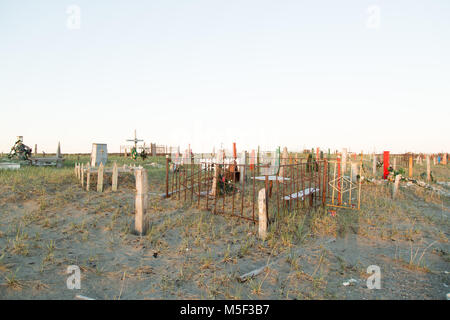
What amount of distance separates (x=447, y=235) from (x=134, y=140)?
33021 mm

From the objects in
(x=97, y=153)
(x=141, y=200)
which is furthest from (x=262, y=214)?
(x=97, y=153)

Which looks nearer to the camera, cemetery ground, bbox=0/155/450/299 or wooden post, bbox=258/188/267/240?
cemetery ground, bbox=0/155/450/299

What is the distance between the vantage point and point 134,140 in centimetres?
3444

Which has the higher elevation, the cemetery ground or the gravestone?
the gravestone

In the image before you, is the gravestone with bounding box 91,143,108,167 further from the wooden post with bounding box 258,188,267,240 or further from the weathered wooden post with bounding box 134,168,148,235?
the wooden post with bounding box 258,188,267,240

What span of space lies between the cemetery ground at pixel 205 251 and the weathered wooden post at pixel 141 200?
0.27m

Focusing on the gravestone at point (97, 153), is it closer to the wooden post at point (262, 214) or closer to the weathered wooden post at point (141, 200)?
the weathered wooden post at point (141, 200)

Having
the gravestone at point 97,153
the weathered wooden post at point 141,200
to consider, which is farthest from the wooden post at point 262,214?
the gravestone at point 97,153

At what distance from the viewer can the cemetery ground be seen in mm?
4219

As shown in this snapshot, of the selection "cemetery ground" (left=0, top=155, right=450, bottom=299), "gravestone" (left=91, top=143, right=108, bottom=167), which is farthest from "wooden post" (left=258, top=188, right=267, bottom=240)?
"gravestone" (left=91, top=143, right=108, bottom=167)

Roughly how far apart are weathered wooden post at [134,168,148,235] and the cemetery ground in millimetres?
267
